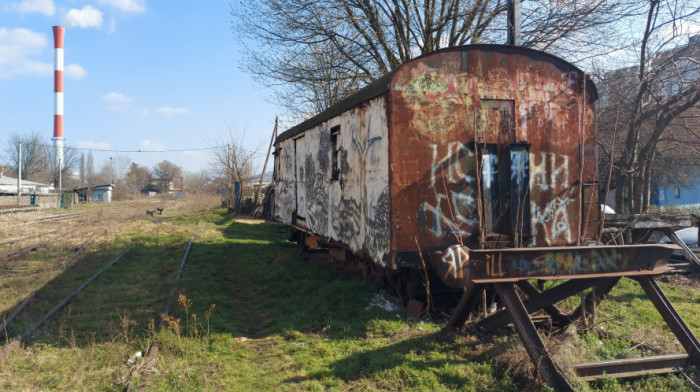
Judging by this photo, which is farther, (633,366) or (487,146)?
(487,146)

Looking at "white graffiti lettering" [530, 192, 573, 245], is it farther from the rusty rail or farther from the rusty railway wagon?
the rusty rail

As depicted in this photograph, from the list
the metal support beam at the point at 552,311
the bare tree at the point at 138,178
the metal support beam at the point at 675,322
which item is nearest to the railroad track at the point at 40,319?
the metal support beam at the point at 552,311

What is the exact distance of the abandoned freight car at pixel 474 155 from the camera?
6090 mm

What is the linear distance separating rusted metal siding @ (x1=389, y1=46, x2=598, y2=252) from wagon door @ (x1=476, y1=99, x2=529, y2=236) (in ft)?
0.04

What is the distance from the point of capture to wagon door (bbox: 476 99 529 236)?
6.36 metres

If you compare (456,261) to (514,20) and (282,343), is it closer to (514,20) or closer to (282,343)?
(282,343)

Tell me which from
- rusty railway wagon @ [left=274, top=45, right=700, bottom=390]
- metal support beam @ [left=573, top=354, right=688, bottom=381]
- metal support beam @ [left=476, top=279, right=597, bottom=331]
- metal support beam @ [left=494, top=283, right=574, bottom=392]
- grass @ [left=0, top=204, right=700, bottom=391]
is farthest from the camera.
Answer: rusty railway wagon @ [left=274, top=45, right=700, bottom=390]

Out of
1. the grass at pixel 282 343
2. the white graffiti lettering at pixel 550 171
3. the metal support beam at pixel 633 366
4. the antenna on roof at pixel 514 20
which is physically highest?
the antenna on roof at pixel 514 20

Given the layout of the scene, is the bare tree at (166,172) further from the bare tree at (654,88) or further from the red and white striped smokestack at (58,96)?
the bare tree at (654,88)

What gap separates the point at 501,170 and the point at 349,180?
238cm

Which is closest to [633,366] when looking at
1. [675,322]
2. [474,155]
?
[675,322]

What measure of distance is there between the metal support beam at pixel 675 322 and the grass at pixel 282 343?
10.9 inches

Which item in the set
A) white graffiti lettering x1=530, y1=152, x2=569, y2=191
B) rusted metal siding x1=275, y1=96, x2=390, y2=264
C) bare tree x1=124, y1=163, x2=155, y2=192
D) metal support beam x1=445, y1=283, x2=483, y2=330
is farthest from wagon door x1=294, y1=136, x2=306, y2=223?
bare tree x1=124, y1=163, x2=155, y2=192

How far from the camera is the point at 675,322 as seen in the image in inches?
177
